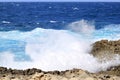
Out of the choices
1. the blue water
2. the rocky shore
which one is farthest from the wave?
the blue water

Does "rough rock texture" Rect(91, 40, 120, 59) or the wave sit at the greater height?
"rough rock texture" Rect(91, 40, 120, 59)

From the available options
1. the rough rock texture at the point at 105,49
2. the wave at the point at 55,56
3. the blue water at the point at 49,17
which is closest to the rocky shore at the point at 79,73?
the rough rock texture at the point at 105,49

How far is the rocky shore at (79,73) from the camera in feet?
23.7

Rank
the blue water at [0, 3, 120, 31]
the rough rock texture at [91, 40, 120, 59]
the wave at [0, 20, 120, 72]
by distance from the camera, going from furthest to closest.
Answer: the blue water at [0, 3, 120, 31] → the rough rock texture at [91, 40, 120, 59] → the wave at [0, 20, 120, 72]

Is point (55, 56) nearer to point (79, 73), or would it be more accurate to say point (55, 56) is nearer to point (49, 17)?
point (79, 73)

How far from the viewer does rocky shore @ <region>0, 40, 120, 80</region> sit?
7.21 m

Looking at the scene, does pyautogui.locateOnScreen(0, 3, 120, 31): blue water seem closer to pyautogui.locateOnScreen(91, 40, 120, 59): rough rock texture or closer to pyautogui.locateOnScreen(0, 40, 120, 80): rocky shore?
pyautogui.locateOnScreen(91, 40, 120, 59): rough rock texture

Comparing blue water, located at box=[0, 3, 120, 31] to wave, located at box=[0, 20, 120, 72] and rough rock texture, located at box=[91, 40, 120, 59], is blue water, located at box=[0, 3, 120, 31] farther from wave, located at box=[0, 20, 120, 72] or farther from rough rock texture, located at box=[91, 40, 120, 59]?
rough rock texture, located at box=[91, 40, 120, 59]

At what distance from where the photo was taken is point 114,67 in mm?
10898

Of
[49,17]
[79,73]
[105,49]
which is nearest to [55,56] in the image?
[105,49]

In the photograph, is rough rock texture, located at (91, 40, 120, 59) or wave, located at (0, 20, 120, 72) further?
rough rock texture, located at (91, 40, 120, 59)

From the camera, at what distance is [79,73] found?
7.67 meters

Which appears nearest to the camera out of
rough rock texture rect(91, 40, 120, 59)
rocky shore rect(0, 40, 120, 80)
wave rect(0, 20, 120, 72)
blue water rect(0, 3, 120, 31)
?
rocky shore rect(0, 40, 120, 80)

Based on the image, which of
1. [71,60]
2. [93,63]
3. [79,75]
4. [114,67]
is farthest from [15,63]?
[79,75]
